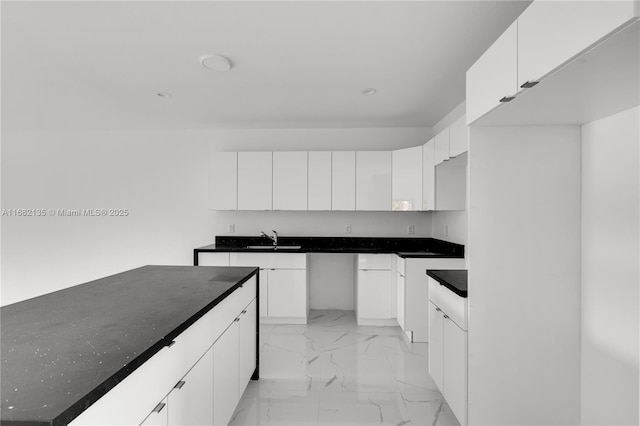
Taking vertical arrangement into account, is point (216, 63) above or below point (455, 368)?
above

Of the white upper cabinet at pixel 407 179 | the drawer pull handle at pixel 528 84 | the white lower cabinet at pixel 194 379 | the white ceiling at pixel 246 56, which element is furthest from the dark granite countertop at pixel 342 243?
the drawer pull handle at pixel 528 84

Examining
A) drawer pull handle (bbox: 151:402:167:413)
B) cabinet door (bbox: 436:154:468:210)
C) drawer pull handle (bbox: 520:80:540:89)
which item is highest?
drawer pull handle (bbox: 520:80:540:89)

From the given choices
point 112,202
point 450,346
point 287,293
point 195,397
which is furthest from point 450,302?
point 112,202

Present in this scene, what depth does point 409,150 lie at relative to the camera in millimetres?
3801

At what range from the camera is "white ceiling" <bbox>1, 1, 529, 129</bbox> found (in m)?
1.89

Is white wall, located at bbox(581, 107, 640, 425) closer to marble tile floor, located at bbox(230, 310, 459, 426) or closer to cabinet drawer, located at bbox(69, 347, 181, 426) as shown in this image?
marble tile floor, located at bbox(230, 310, 459, 426)

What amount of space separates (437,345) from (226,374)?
136 cm

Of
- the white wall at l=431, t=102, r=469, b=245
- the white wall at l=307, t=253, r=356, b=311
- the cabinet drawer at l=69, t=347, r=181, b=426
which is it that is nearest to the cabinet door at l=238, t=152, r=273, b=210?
the white wall at l=307, t=253, r=356, b=311

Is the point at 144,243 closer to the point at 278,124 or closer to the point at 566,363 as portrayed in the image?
the point at 278,124

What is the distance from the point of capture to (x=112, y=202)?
4.54 m

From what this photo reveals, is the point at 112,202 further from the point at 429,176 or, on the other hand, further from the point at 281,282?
the point at 429,176

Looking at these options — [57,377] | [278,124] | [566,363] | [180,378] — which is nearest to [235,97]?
[278,124]

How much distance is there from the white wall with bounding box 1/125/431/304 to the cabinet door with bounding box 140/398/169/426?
132 inches

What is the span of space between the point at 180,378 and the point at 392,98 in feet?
9.82
